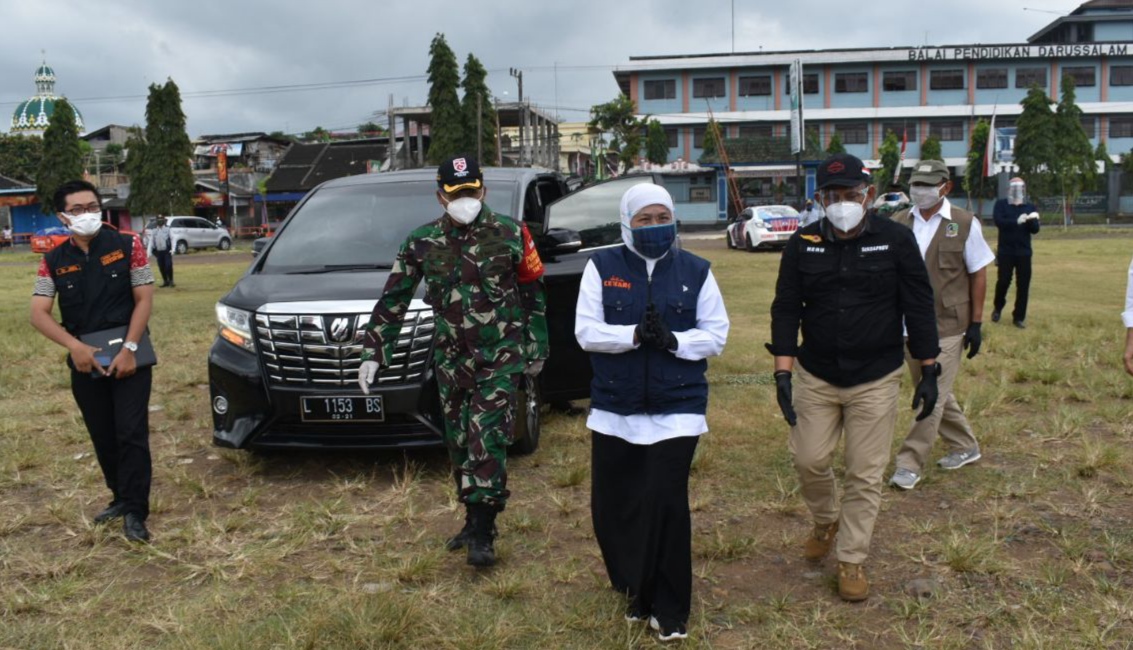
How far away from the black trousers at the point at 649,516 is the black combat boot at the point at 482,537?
2.52ft

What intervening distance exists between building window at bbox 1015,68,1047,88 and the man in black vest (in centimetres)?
6013

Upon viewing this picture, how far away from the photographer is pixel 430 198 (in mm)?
6613

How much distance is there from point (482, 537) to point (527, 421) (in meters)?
1.59

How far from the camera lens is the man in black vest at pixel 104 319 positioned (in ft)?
15.5

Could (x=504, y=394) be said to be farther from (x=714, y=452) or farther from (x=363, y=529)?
(x=714, y=452)

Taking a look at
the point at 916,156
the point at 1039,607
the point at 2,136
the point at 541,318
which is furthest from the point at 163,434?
the point at 2,136

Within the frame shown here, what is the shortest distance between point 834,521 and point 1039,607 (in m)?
0.90

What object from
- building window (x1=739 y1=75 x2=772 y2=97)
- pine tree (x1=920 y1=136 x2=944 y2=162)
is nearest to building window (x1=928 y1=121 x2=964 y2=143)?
pine tree (x1=920 y1=136 x2=944 y2=162)

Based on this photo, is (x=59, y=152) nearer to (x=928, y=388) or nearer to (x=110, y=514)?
(x=110, y=514)

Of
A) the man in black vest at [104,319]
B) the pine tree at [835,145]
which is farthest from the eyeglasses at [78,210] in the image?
the pine tree at [835,145]

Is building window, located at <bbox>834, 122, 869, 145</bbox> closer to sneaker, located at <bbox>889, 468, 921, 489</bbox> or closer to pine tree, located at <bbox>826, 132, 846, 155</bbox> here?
pine tree, located at <bbox>826, 132, 846, 155</bbox>

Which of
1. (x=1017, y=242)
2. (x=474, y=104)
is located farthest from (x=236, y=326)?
(x=474, y=104)

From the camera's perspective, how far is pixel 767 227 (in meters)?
28.0

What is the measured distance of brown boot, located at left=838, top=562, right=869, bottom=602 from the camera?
158 inches
